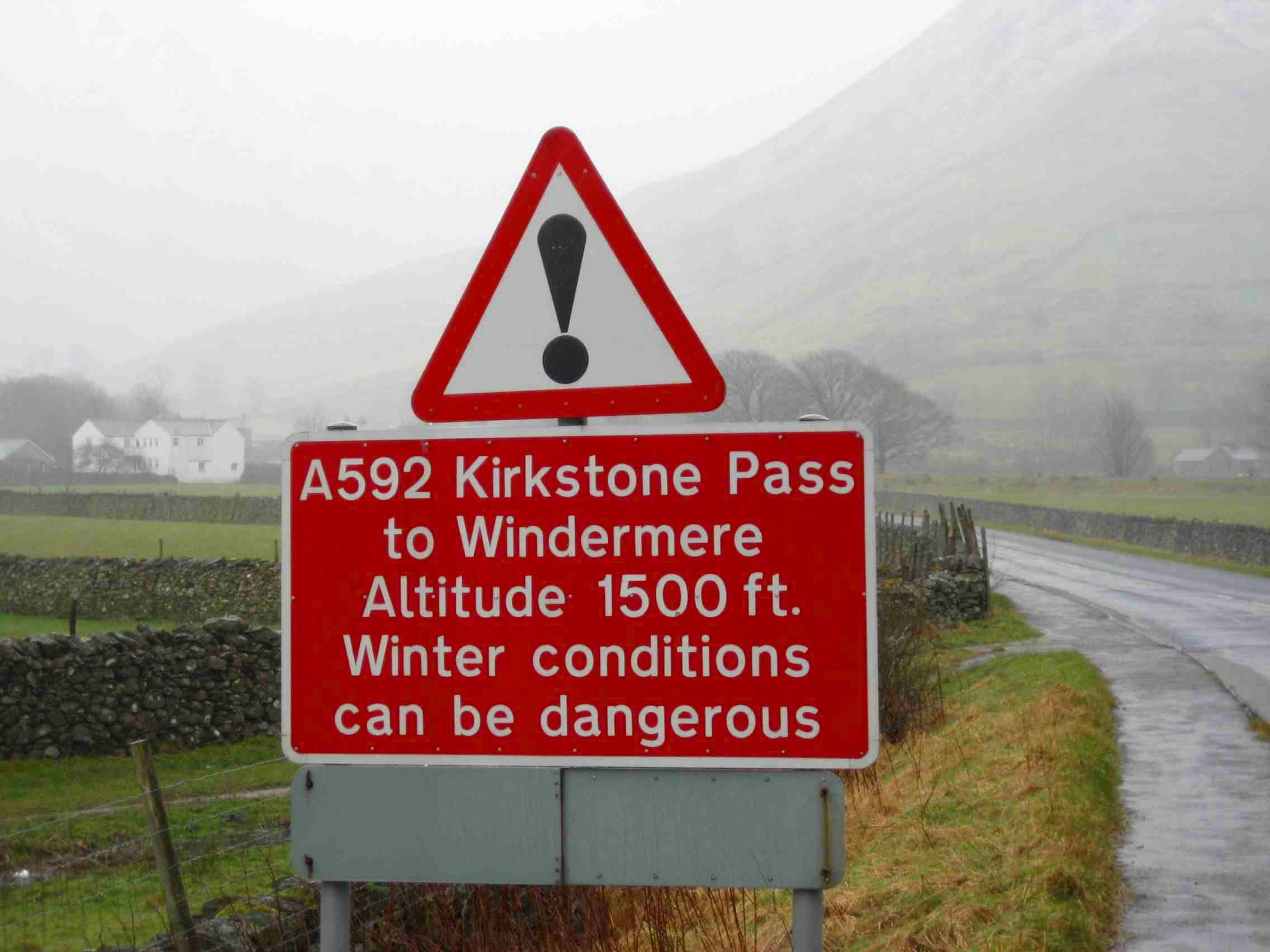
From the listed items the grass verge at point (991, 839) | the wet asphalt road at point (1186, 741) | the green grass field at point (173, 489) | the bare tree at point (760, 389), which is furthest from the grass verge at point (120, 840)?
the bare tree at point (760, 389)

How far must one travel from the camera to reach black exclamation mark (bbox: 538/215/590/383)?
108 inches

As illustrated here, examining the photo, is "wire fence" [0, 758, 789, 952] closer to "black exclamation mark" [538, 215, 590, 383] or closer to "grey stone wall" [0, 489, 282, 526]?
"black exclamation mark" [538, 215, 590, 383]

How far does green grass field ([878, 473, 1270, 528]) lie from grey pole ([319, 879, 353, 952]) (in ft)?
178

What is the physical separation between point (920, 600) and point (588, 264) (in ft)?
42.6

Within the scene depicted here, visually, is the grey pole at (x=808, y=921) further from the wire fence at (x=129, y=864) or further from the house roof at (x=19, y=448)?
the house roof at (x=19, y=448)

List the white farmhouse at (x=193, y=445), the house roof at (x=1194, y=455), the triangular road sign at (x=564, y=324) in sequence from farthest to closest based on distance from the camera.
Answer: the house roof at (x=1194, y=455)
the white farmhouse at (x=193, y=445)
the triangular road sign at (x=564, y=324)

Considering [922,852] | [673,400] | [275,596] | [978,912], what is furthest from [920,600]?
[275,596]

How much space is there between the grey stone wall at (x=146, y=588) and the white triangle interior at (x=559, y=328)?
27.2 metres

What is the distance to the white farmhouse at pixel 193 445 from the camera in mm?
113625

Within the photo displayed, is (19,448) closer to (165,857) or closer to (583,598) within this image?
(165,857)

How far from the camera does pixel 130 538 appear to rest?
48688mm

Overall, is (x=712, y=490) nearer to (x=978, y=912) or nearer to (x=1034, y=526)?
(x=978, y=912)

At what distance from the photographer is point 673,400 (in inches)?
107

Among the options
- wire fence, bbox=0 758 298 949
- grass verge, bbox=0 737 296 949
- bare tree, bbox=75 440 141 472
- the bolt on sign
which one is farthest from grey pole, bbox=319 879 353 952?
bare tree, bbox=75 440 141 472
